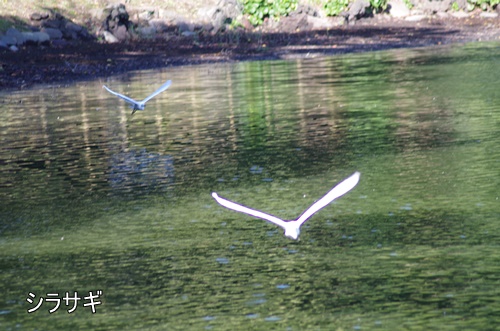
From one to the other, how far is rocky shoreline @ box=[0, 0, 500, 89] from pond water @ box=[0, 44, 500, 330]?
10.6 meters

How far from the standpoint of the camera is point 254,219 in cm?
891

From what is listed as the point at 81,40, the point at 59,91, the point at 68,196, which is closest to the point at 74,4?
the point at 81,40

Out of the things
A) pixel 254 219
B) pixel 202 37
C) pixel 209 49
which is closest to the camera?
pixel 254 219

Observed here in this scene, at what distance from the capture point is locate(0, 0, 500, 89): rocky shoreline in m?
29.0

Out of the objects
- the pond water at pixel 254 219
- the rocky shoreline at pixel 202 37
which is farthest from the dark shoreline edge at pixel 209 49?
the pond water at pixel 254 219

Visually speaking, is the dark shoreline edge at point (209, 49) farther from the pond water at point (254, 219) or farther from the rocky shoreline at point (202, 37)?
the pond water at point (254, 219)

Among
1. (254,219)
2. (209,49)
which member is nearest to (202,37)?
(209,49)

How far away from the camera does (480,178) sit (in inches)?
398

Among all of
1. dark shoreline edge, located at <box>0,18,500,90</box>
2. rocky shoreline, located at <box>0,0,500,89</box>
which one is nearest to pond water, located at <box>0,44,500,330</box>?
dark shoreline edge, located at <box>0,18,500,90</box>

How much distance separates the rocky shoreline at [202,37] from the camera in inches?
1141

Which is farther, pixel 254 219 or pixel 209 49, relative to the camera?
pixel 209 49

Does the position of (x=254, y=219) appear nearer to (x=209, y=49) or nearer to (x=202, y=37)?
(x=209, y=49)

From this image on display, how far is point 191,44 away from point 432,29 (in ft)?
31.7

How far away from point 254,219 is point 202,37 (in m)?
29.1
